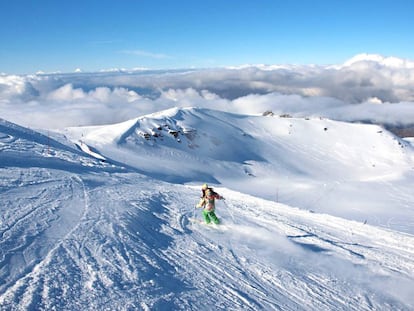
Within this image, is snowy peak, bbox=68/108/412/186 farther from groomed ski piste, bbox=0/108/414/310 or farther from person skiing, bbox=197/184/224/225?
person skiing, bbox=197/184/224/225

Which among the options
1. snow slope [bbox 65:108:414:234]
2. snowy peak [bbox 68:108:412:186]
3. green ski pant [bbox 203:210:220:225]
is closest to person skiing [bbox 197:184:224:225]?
green ski pant [bbox 203:210:220:225]

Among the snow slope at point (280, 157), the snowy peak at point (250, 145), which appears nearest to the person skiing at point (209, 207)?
the snow slope at point (280, 157)

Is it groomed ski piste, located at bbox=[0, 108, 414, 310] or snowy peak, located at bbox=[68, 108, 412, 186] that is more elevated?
groomed ski piste, located at bbox=[0, 108, 414, 310]

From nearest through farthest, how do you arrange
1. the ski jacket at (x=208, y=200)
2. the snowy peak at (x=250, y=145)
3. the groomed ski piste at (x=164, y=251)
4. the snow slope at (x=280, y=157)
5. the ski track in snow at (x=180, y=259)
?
1. the ski track in snow at (x=180, y=259)
2. the groomed ski piste at (x=164, y=251)
3. the ski jacket at (x=208, y=200)
4. the snow slope at (x=280, y=157)
5. the snowy peak at (x=250, y=145)

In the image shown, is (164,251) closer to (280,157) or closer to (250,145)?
(280,157)

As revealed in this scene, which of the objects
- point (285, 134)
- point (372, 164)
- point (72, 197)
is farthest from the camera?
point (285, 134)

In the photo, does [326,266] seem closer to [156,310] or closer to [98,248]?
[156,310]

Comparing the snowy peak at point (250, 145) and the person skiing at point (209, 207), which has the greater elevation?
the person skiing at point (209, 207)

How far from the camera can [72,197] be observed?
1359 cm

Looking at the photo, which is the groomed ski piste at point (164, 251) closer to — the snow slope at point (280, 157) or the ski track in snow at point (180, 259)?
the ski track in snow at point (180, 259)

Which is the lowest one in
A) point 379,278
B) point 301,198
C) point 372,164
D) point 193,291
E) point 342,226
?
point 372,164

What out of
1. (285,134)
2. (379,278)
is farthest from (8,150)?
(285,134)

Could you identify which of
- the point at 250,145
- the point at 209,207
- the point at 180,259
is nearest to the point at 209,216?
the point at 209,207

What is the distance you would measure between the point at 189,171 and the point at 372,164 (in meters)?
53.2
